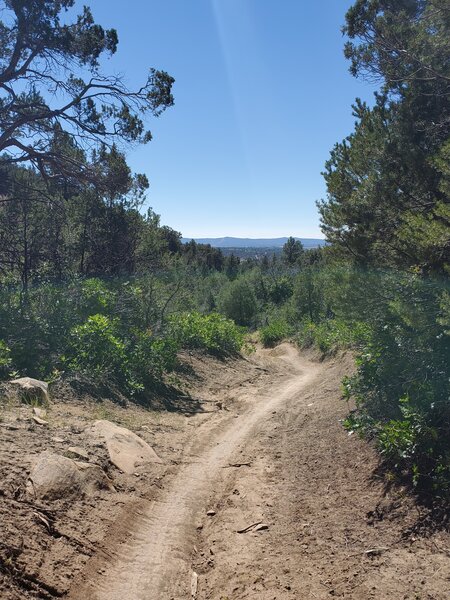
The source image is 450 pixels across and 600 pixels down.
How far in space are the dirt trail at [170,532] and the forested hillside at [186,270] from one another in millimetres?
1943

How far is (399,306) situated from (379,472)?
1.87m

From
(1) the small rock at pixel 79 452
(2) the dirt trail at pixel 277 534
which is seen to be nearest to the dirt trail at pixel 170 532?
(2) the dirt trail at pixel 277 534

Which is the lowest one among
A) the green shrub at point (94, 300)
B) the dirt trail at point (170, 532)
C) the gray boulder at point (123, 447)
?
the dirt trail at point (170, 532)

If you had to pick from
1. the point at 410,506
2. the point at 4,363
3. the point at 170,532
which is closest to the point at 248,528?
the point at 170,532

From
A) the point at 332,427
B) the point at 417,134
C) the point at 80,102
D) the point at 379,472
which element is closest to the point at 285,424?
the point at 332,427

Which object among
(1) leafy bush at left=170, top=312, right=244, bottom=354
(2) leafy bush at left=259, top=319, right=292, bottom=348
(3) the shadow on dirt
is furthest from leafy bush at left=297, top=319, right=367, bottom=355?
(3) the shadow on dirt

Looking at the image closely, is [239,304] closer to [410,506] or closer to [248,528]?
[248,528]

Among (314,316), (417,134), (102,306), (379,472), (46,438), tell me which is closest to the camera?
(379,472)

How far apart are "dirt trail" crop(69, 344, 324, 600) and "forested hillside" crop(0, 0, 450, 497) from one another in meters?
1.94

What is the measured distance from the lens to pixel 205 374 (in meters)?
12.2

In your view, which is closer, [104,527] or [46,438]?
[104,527]

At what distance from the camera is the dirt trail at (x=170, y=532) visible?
3.49 m

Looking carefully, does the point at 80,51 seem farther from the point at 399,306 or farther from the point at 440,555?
the point at 440,555

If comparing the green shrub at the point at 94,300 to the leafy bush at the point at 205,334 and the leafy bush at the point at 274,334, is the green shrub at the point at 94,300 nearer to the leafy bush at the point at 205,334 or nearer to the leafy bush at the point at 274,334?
the leafy bush at the point at 205,334
